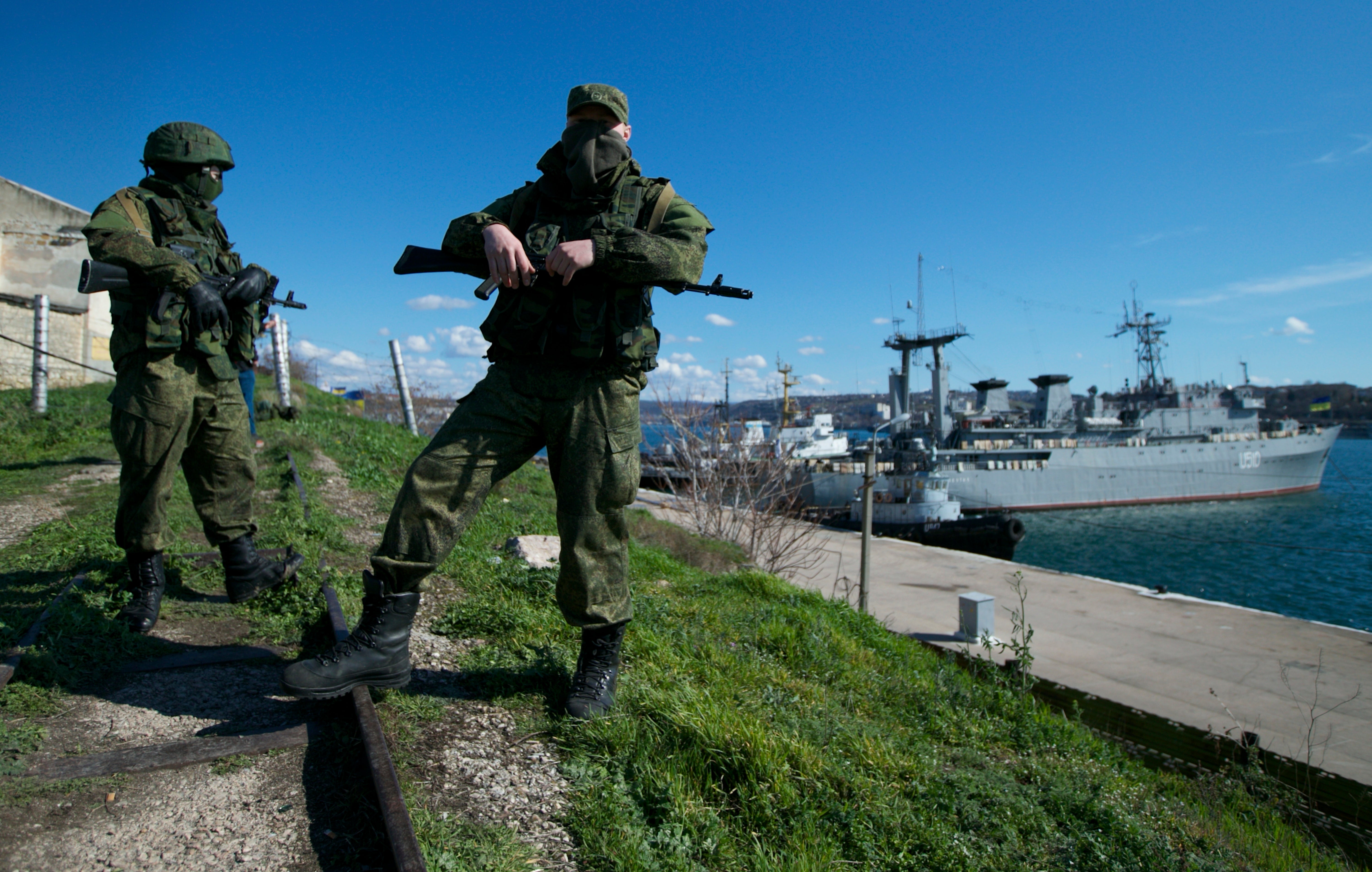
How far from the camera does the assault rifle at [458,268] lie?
2.64 meters

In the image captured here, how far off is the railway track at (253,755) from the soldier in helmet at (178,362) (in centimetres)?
72

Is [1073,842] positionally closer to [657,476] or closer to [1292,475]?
[657,476]

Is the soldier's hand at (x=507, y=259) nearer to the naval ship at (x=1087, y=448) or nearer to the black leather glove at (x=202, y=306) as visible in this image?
the black leather glove at (x=202, y=306)

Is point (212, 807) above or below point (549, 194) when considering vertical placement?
below

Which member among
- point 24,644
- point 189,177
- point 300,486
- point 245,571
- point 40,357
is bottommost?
point 24,644

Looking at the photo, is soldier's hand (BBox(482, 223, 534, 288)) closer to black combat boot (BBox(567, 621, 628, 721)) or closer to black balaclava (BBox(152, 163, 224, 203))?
black combat boot (BBox(567, 621, 628, 721))

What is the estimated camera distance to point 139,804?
187 centimetres

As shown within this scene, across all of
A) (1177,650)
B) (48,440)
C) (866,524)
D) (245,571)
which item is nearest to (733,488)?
(866,524)

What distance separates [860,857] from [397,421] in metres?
16.9

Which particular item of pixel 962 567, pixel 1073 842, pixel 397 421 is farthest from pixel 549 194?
pixel 962 567

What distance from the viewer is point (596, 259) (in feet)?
7.87

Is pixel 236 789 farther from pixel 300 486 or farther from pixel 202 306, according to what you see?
pixel 300 486

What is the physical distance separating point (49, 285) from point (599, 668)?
17.2 meters

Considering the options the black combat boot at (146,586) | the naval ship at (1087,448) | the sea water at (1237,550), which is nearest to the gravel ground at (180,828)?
the black combat boot at (146,586)
